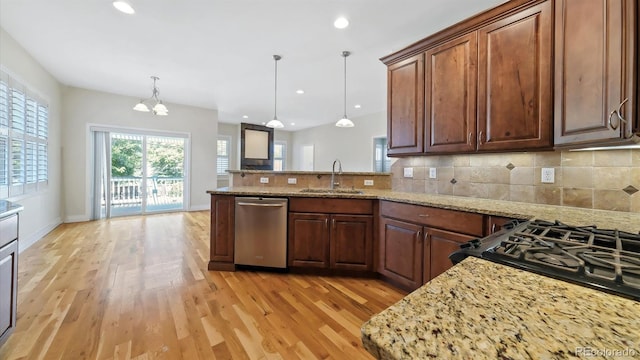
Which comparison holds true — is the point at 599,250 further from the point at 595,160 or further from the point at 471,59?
the point at 471,59

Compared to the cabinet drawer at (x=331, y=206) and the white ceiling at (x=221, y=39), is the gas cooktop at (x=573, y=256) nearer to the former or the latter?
the cabinet drawer at (x=331, y=206)

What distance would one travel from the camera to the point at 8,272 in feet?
4.67

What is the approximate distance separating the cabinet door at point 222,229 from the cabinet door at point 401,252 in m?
1.58

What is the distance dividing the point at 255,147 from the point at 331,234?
14.5 ft

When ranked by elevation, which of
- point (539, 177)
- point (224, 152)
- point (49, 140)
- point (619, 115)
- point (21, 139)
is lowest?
point (539, 177)

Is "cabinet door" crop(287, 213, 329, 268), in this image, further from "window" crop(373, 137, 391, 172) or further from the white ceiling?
"window" crop(373, 137, 391, 172)

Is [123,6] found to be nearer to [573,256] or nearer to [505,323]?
[505,323]

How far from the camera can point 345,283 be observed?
2.45m

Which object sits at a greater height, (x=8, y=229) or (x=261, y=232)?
(x=8, y=229)

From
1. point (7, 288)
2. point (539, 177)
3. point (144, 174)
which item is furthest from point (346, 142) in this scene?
point (7, 288)

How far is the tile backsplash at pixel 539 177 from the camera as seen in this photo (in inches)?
65.9

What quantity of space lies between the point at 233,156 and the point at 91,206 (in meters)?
4.08

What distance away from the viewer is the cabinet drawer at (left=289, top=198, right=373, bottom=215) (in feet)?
8.25

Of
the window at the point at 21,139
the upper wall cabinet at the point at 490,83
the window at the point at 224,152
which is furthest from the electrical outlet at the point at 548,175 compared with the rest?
the window at the point at 224,152
